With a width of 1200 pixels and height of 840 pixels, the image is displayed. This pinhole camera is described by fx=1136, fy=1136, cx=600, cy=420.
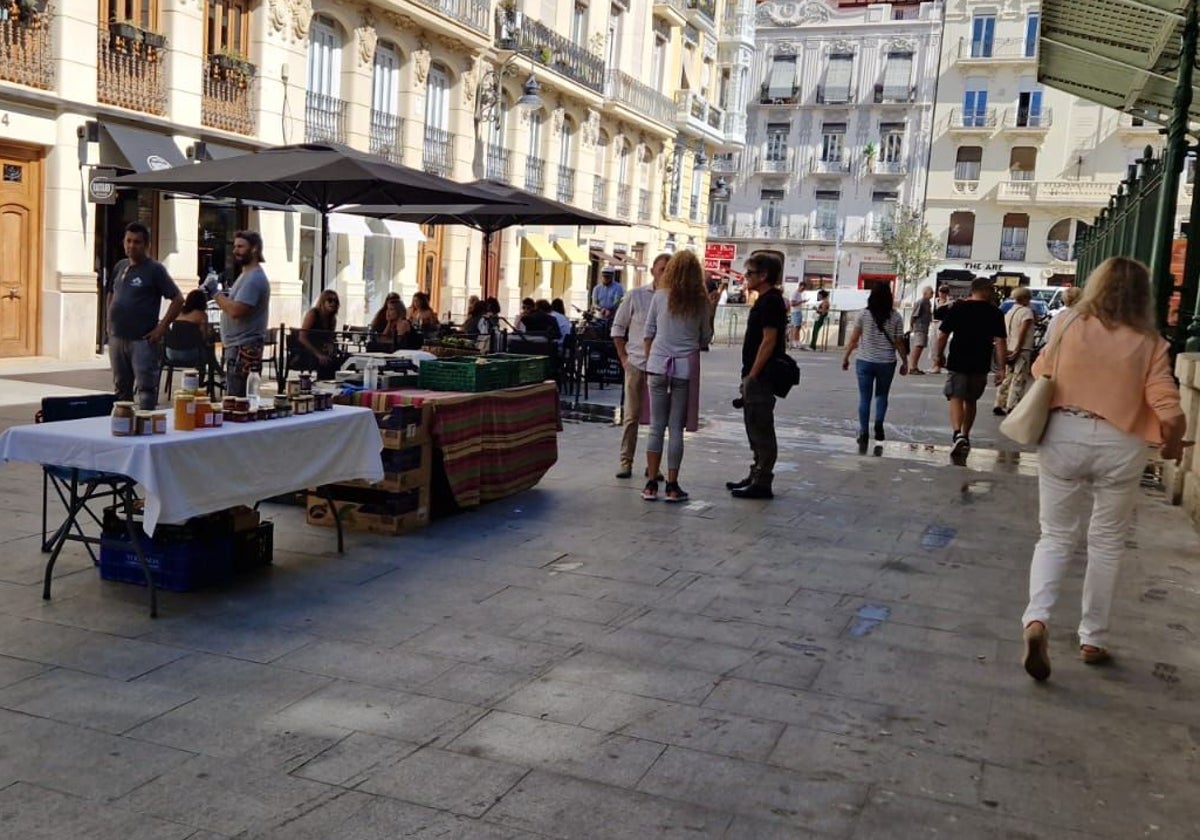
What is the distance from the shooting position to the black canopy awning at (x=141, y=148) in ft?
53.4

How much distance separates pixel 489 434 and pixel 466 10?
19617 mm

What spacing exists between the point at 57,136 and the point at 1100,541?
15020 mm

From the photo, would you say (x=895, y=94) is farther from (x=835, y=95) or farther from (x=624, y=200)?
(x=624, y=200)

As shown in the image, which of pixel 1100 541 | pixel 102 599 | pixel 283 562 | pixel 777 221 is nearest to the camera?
pixel 1100 541

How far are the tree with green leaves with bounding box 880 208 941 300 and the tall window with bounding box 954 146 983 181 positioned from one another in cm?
309

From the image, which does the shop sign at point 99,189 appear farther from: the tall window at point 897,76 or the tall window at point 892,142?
the tall window at point 897,76

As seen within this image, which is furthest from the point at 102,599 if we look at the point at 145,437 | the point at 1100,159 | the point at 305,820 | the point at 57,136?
the point at 1100,159

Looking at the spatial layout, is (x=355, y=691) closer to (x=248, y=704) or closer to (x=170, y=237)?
(x=248, y=704)

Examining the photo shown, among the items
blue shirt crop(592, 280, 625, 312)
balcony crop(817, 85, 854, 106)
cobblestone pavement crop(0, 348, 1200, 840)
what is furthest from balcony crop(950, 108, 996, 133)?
cobblestone pavement crop(0, 348, 1200, 840)

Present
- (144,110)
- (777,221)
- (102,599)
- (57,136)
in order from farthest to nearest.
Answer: (777,221) → (144,110) → (57,136) → (102,599)

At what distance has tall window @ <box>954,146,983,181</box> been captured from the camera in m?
55.3

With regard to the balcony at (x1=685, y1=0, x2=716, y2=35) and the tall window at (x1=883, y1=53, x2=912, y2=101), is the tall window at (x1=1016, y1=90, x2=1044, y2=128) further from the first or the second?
the balcony at (x1=685, y1=0, x2=716, y2=35)

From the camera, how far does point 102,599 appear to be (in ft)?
17.8

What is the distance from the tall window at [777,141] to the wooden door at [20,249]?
4835 centimetres
